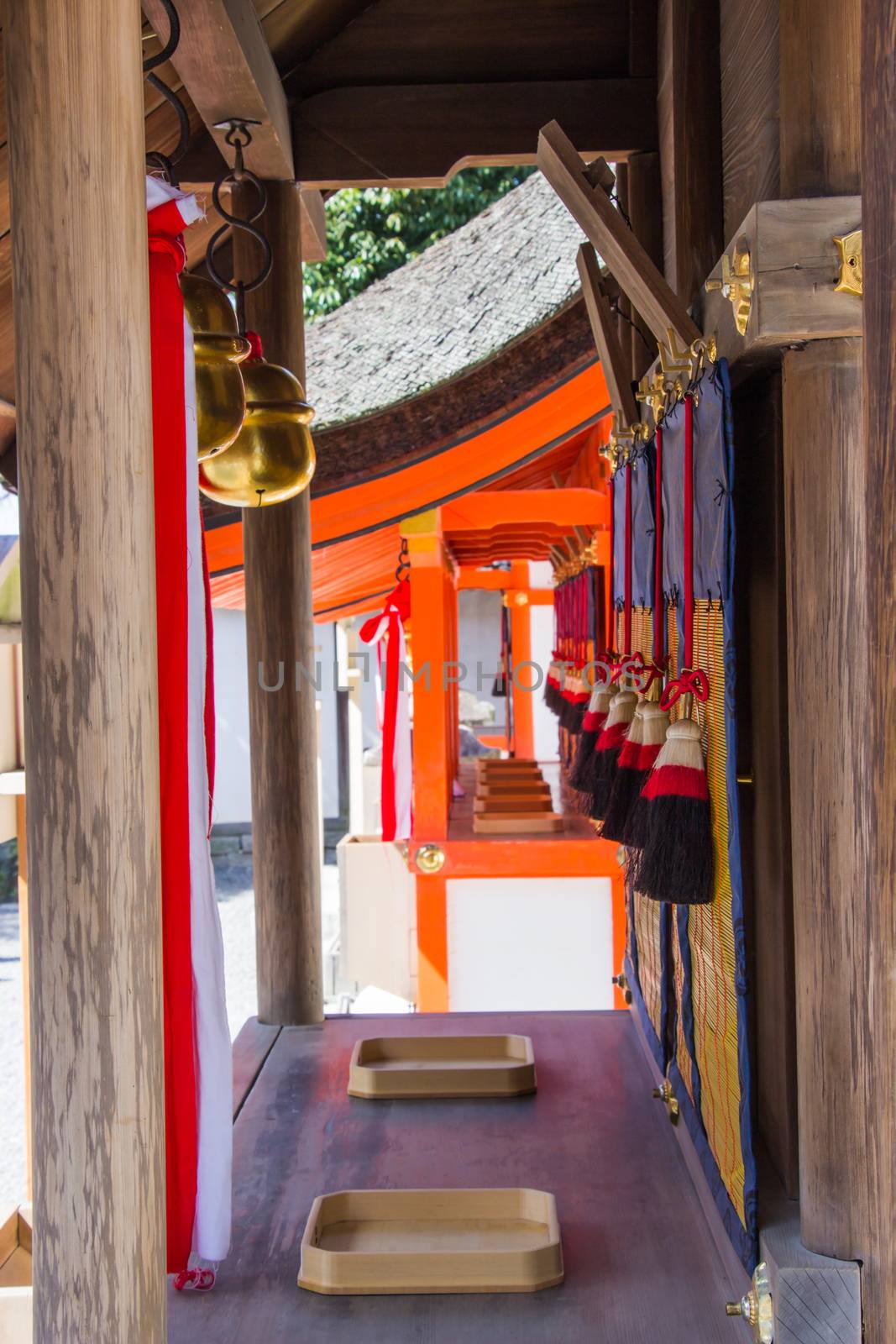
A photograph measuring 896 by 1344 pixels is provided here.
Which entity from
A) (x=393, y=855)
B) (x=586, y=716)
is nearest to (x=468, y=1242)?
(x=586, y=716)

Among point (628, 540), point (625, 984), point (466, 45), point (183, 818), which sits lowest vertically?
point (625, 984)

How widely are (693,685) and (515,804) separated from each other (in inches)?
185

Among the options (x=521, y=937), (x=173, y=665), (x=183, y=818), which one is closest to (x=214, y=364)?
(x=173, y=665)

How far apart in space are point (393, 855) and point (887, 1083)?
21.5 ft

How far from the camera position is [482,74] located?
3.30m

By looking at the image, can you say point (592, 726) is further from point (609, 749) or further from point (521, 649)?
point (521, 649)

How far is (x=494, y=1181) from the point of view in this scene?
2363 mm

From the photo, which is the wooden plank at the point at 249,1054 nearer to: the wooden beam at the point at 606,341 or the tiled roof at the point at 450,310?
the wooden beam at the point at 606,341

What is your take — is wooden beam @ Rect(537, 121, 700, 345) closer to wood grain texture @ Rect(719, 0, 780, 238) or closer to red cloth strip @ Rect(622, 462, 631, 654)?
wood grain texture @ Rect(719, 0, 780, 238)

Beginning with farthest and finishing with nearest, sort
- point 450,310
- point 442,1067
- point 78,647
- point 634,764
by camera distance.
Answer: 1. point 450,310
2. point 442,1067
3. point 634,764
4. point 78,647

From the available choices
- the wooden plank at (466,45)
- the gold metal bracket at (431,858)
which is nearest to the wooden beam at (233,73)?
the wooden plank at (466,45)

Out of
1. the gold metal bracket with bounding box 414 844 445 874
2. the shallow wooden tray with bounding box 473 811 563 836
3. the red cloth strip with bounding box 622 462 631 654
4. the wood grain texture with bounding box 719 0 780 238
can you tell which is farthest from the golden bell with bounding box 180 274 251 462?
the shallow wooden tray with bounding box 473 811 563 836

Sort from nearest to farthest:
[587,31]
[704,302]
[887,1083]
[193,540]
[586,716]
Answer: [887,1083] → [193,540] → [704,302] → [586,716] → [587,31]

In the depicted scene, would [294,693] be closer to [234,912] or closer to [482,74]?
[482,74]
